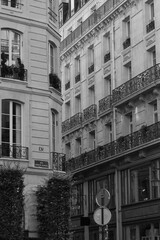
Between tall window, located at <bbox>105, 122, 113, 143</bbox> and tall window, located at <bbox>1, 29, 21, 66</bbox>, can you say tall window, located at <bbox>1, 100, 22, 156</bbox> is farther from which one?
tall window, located at <bbox>105, 122, 113, 143</bbox>

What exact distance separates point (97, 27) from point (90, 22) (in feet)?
4.31

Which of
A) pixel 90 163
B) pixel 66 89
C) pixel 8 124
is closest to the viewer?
pixel 8 124

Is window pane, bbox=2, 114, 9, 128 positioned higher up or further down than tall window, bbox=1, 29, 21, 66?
further down

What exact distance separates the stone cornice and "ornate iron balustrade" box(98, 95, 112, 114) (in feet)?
16.5

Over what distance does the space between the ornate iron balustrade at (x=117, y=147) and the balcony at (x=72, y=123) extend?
2592 mm

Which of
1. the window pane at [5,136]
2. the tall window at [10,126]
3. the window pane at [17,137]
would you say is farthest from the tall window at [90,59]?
the window pane at [5,136]

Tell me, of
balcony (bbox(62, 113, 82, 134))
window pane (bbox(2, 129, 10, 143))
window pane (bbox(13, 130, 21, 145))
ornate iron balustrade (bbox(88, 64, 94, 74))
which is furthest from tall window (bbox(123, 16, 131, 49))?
window pane (bbox(2, 129, 10, 143))

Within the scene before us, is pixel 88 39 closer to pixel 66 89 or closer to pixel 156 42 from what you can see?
pixel 66 89

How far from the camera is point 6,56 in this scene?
27484mm

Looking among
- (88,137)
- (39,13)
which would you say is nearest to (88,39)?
(88,137)

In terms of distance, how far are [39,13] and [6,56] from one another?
281cm

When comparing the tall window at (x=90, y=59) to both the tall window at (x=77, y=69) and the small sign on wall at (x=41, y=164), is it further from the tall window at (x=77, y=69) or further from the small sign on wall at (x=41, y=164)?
the small sign on wall at (x=41, y=164)

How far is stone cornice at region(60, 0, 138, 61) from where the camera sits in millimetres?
42812

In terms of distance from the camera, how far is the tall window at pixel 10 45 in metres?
27.5
